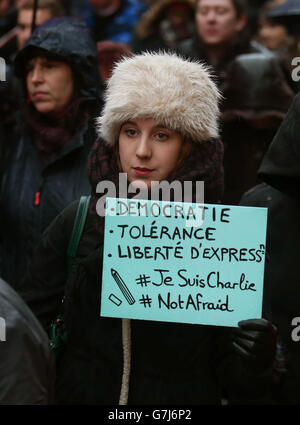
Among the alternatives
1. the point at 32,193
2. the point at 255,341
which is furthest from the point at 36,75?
the point at 255,341

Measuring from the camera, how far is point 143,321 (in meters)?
2.65

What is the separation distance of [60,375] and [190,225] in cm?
72

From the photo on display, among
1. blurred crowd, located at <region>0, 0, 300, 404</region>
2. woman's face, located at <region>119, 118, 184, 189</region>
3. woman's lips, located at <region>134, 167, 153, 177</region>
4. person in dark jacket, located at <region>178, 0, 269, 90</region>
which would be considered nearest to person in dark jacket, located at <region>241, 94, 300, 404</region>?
blurred crowd, located at <region>0, 0, 300, 404</region>

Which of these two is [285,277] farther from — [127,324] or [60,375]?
[60,375]

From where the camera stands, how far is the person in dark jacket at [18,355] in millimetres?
2021

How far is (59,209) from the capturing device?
3658 mm

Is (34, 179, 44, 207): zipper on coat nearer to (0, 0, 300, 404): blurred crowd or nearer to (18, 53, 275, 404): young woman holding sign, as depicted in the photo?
(0, 0, 300, 404): blurred crowd

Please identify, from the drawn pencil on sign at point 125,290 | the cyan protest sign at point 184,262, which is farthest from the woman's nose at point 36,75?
the drawn pencil on sign at point 125,290

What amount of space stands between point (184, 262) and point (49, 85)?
1.65 m

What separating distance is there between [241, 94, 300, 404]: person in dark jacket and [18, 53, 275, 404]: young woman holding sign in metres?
0.34

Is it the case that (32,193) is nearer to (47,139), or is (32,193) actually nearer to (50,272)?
(47,139)

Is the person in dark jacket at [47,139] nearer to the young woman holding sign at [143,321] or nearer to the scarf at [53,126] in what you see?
the scarf at [53,126]

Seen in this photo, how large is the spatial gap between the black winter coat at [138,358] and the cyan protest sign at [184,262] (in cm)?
13

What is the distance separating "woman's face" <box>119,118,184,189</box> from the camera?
8.87 feet
